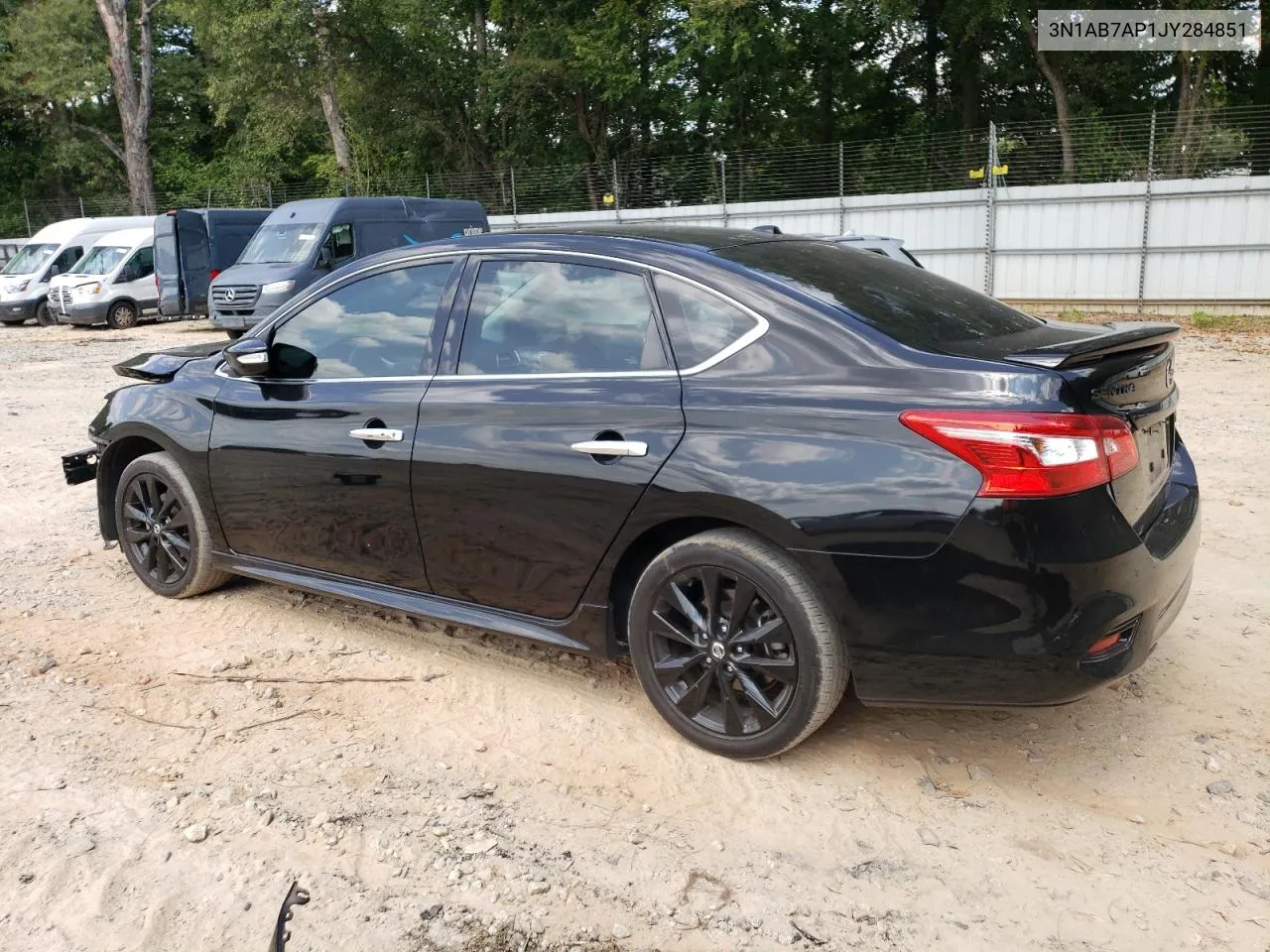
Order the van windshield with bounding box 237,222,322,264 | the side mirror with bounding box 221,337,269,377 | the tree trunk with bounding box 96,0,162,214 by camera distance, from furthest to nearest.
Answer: the tree trunk with bounding box 96,0,162,214
the van windshield with bounding box 237,222,322,264
the side mirror with bounding box 221,337,269,377

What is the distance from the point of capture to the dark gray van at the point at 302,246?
55.8 ft

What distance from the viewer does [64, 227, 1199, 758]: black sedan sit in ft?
9.27

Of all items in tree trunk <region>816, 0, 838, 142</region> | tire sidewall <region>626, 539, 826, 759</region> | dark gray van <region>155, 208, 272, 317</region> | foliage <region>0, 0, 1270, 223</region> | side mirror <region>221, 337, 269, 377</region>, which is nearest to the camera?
tire sidewall <region>626, 539, 826, 759</region>

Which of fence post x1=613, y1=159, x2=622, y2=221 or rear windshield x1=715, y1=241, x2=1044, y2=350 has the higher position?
fence post x1=613, y1=159, x2=622, y2=221

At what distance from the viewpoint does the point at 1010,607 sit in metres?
2.81

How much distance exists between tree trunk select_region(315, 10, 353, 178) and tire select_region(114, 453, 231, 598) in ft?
94.7

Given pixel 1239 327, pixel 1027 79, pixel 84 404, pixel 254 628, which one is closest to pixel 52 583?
pixel 254 628

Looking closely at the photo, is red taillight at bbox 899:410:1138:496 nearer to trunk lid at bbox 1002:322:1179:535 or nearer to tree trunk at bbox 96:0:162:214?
trunk lid at bbox 1002:322:1179:535

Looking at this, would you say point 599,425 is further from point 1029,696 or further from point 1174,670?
point 1174,670

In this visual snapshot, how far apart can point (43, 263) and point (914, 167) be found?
18148 millimetres

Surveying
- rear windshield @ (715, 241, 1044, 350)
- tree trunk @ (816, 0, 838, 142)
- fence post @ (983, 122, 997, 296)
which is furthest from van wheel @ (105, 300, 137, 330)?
rear windshield @ (715, 241, 1044, 350)

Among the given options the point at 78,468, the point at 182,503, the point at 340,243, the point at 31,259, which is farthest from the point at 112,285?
the point at 182,503

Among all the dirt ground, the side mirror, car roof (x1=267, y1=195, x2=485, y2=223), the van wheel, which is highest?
car roof (x1=267, y1=195, x2=485, y2=223)

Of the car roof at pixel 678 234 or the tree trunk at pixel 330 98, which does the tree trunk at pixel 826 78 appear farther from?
the car roof at pixel 678 234
